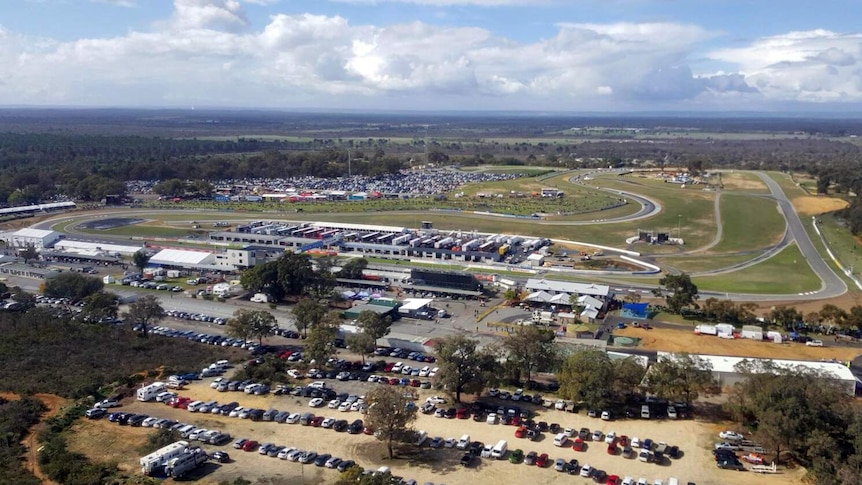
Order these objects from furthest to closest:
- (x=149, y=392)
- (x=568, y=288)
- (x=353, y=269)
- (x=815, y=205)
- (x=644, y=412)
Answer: (x=815, y=205) → (x=353, y=269) → (x=568, y=288) → (x=149, y=392) → (x=644, y=412)

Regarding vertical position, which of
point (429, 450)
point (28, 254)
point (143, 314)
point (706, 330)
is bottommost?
point (429, 450)

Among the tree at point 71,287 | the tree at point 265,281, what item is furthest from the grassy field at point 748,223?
the tree at point 71,287

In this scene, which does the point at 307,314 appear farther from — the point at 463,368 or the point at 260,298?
the point at 463,368

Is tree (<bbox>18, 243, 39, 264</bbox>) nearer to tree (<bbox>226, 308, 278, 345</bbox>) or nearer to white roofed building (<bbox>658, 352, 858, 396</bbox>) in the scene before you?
tree (<bbox>226, 308, 278, 345</bbox>)

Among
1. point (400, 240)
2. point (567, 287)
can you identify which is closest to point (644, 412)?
point (567, 287)

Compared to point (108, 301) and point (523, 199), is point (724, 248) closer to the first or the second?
point (523, 199)

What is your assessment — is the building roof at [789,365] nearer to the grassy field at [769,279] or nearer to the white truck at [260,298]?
the grassy field at [769,279]

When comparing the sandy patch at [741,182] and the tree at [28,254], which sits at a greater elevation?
the sandy patch at [741,182]
